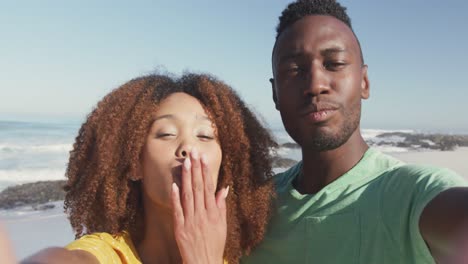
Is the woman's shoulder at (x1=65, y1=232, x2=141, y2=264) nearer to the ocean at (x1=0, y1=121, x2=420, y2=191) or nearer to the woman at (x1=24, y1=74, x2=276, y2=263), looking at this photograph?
the woman at (x1=24, y1=74, x2=276, y2=263)

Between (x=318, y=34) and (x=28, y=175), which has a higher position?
(x=318, y=34)

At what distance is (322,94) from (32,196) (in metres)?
9.41

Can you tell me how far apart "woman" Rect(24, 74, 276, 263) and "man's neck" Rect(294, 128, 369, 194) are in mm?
318

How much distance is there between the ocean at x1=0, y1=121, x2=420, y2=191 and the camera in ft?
50.4

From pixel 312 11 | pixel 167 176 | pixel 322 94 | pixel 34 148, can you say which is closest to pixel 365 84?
pixel 322 94

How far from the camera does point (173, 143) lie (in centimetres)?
255

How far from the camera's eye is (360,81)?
294cm

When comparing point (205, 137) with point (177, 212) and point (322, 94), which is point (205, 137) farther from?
point (322, 94)

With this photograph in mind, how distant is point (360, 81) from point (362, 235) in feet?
3.27

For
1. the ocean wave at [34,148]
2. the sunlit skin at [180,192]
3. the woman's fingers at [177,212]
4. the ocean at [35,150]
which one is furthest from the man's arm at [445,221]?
the ocean wave at [34,148]

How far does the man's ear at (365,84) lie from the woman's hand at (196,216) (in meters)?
1.24

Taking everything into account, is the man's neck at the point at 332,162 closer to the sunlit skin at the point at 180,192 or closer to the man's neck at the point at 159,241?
the sunlit skin at the point at 180,192

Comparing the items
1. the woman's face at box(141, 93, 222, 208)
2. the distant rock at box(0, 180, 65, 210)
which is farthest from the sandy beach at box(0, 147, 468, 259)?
the woman's face at box(141, 93, 222, 208)

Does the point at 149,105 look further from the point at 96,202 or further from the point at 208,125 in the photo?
the point at 96,202
